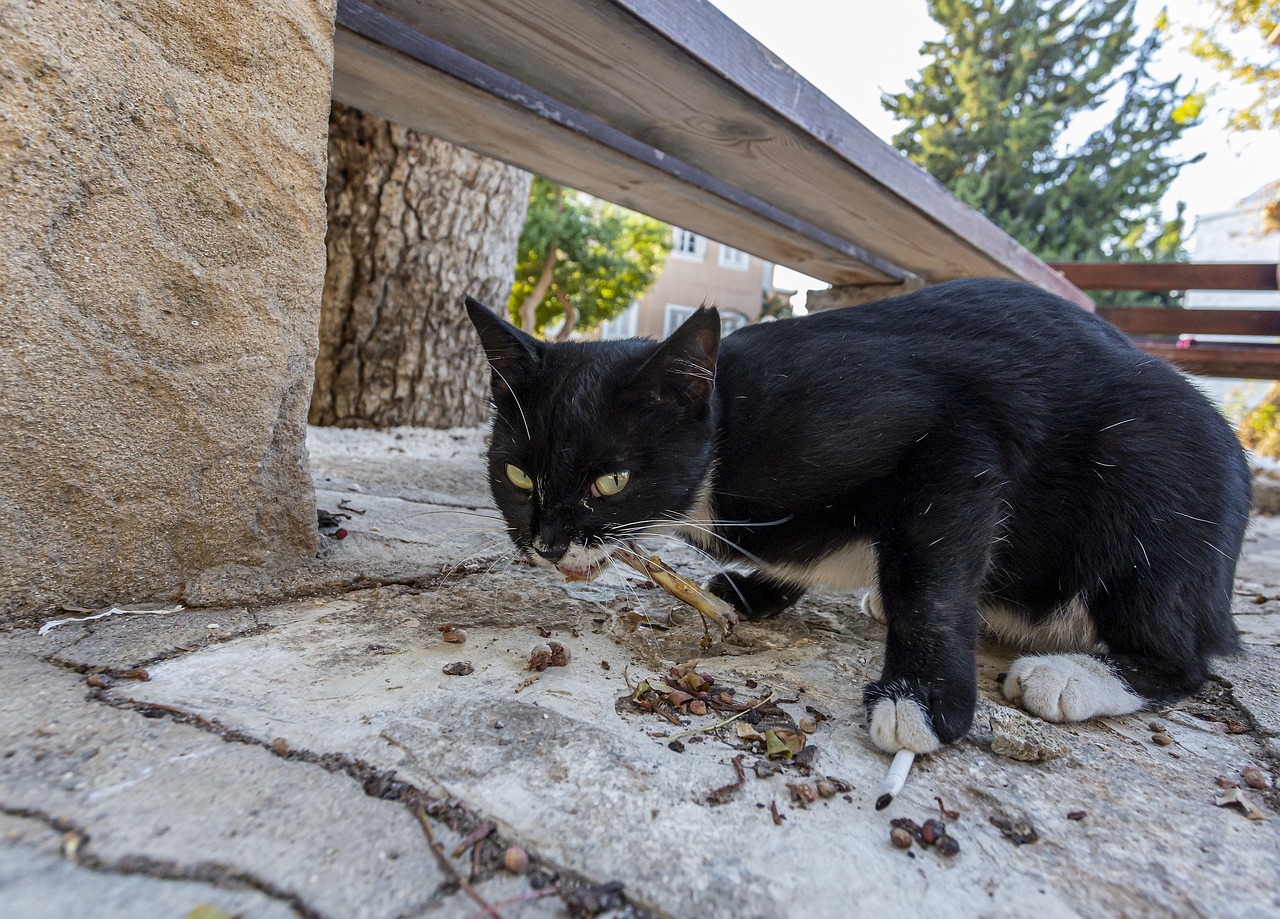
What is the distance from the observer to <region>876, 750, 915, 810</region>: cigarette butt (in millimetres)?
1062

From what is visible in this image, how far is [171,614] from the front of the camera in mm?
1432

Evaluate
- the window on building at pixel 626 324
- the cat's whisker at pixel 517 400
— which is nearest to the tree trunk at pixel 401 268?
the cat's whisker at pixel 517 400

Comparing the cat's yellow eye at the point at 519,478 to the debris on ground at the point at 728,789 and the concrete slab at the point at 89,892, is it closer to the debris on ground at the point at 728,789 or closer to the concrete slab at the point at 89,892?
the debris on ground at the point at 728,789

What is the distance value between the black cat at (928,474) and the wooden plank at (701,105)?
0.70 m

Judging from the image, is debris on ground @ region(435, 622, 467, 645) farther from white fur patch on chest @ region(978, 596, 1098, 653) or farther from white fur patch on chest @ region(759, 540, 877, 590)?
white fur patch on chest @ region(978, 596, 1098, 653)

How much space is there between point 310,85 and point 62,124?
0.48m

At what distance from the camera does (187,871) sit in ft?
2.51

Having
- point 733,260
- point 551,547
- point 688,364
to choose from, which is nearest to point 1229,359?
point 688,364

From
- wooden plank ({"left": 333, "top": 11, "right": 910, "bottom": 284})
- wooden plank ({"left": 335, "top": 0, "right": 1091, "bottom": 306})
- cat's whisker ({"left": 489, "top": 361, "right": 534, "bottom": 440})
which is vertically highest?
wooden plank ({"left": 335, "top": 0, "right": 1091, "bottom": 306})

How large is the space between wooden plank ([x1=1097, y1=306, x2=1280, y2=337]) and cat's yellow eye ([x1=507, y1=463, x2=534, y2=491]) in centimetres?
508

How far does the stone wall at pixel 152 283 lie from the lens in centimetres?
118

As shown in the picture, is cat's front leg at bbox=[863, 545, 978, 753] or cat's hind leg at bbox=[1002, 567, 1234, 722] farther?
cat's hind leg at bbox=[1002, 567, 1234, 722]

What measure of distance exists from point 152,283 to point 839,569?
1.52m

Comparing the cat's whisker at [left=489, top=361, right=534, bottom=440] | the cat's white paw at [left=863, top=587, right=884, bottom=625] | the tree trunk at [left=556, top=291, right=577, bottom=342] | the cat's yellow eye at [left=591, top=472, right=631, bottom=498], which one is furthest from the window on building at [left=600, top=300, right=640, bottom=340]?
the cat's yellow eye at [left=591, top=472, right=631, bottom=498]
